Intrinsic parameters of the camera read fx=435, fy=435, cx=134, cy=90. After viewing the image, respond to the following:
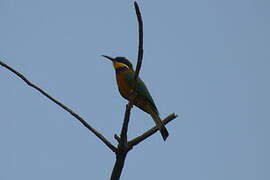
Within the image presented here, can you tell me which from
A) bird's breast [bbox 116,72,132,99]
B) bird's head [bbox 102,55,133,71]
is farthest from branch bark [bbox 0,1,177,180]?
bird's head [bbox 102,55,133,71]

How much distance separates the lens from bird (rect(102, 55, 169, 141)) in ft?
17.9

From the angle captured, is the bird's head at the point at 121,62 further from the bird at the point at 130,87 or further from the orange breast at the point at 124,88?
the orange breast at the point at 124,88

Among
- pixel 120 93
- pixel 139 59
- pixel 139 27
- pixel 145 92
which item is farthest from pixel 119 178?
pixel 120 93

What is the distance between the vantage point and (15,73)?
3158 millimetres

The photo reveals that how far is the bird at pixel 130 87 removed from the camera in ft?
17.9

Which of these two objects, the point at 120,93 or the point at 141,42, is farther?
the point at 120,93

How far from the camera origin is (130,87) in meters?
5.92

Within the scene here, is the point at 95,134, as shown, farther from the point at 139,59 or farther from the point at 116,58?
the point at 116,58

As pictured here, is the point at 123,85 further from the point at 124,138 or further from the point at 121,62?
the point at 124,138

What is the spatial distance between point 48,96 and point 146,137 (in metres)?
0.83

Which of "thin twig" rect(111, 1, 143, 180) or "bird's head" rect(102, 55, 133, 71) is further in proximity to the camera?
"bird's head" rect(102, 55, 133, 71)

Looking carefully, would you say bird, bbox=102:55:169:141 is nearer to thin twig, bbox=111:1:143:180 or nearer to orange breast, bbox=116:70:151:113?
orange breast, bbox=116:70:151:113

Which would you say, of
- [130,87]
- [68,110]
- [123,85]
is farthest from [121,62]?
[68,110]

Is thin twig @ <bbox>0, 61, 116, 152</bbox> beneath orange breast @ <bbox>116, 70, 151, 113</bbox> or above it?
beneath
